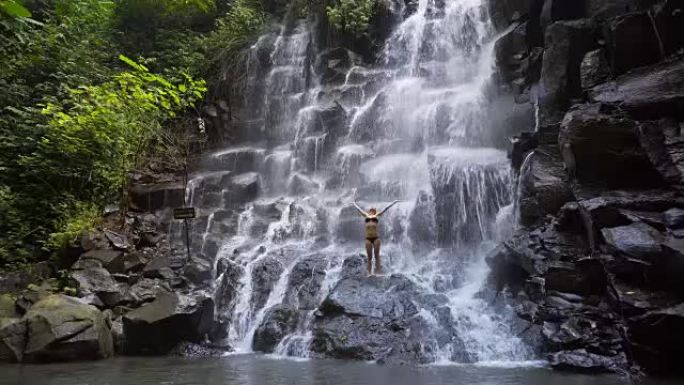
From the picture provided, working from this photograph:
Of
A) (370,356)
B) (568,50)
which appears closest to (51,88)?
(370,356)

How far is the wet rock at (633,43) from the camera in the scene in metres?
9.80

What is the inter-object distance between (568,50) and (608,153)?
3.48 m

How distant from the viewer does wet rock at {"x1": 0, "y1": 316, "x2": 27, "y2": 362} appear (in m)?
8.28

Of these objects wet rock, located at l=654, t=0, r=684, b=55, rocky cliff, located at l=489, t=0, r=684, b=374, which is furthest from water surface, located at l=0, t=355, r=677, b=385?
wet rock, located at l=654, t=0, r=684, b=55

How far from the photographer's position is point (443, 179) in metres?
12.7

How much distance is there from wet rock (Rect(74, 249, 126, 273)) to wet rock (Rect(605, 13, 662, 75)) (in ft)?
36.9

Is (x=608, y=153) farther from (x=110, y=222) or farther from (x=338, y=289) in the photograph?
(x=110, y=222)


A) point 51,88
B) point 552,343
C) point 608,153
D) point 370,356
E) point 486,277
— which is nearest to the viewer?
point 552,343

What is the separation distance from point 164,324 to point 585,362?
278 inches

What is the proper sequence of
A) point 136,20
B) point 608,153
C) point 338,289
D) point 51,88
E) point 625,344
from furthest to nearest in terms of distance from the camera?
point 136,20 → point 51,88 → point 338,289 → point 608,153 → point 625,344

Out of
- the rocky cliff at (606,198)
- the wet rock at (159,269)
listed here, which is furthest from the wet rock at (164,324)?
the rocky cliff at (606,198)

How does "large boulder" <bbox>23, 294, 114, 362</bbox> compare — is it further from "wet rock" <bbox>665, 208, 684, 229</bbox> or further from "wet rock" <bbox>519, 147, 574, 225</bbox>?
"wet rock" <bbox>665, 208, 684, 229</bbox>

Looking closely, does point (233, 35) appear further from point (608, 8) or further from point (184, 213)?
point (608, 8)

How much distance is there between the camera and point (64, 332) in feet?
27.7
